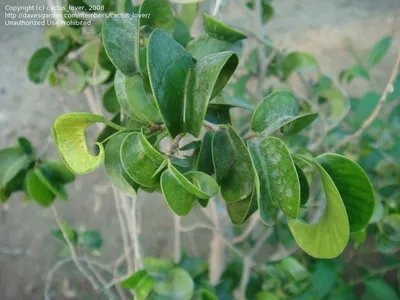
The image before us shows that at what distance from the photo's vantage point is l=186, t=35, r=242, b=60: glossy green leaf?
1.44 feet

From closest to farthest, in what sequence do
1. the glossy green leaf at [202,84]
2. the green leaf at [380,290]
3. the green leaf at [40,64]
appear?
the glossy green leaf at [202,84] < the green leaf at [40,64] < the green leaf at [380,290]

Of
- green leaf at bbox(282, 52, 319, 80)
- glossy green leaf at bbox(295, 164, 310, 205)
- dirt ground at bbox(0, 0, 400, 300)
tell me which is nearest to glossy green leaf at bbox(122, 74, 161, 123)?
glossy green leaf at bbox(295, 164, 310, 205)

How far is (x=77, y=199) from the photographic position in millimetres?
1495

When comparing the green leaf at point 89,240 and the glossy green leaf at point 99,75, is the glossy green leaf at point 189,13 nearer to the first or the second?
the glossy green leaf at point 99,75

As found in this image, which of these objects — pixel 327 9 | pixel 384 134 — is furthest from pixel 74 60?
pixel 327 9

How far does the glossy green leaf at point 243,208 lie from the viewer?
36 centimetres

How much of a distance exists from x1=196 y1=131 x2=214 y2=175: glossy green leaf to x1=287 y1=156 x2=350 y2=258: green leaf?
0.09 metres

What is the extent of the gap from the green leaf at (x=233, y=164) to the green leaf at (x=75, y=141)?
0.10m

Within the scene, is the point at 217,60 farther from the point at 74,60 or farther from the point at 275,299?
the point at 275,299

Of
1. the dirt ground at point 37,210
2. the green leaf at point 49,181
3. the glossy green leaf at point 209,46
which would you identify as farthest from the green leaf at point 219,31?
the dirt ground at point 37,210

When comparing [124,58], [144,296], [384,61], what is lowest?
[384,61]

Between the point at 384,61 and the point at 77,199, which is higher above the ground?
the point at 384,61

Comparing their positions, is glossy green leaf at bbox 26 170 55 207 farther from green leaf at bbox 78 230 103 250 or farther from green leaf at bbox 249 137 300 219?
green leaf at bbox 249 137 300 219

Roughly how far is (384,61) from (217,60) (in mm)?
2139
